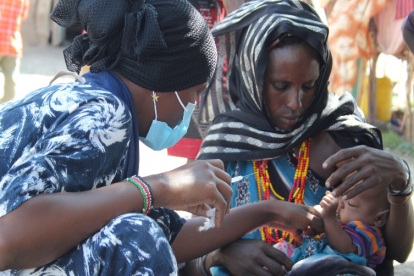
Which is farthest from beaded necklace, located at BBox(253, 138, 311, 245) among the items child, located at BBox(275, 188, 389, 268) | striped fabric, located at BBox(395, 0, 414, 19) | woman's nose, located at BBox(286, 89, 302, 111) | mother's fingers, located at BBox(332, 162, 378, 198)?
striped fabric, located at BBox(395, 0, 414, 19)

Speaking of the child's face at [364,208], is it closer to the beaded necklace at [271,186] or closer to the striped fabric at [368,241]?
the striped fabric at [368,241]

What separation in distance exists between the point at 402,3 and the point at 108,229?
5.84 m

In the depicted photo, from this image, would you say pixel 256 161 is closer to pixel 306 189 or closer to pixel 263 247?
pixel 306 189

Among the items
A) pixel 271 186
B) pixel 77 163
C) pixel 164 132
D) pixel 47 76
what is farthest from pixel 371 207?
pixel 47 76

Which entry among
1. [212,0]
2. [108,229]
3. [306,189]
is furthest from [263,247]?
[212,0]

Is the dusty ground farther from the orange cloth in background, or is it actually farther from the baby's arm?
the baby's arm

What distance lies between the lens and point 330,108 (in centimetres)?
266

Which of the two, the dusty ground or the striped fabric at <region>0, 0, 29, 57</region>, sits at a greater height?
the striped fabric at <region>0, 0, 29, 57</region>

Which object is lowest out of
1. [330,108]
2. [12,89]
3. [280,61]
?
[12,89]

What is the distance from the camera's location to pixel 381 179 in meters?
2.24

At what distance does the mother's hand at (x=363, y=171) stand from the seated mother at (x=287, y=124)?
19 centimetres

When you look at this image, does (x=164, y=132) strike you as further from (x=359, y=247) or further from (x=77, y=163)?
(x=359, y=247)

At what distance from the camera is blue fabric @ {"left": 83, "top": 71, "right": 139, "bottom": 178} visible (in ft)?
5.87

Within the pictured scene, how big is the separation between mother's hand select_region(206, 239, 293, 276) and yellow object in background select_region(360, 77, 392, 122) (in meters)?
6.23
